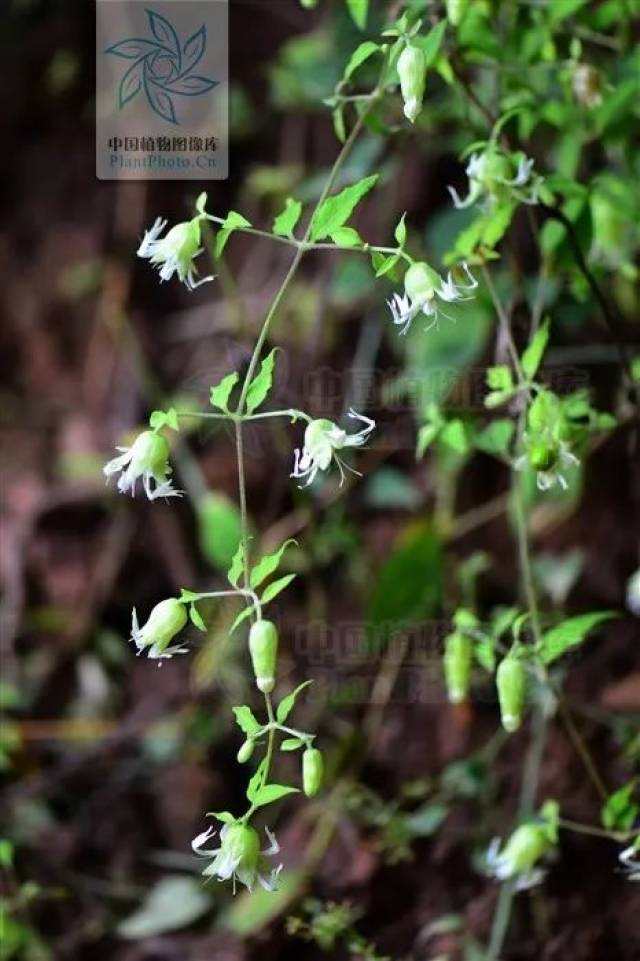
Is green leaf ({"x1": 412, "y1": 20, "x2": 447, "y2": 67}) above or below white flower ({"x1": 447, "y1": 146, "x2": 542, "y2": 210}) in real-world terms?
above

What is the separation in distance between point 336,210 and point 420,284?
0.22ft

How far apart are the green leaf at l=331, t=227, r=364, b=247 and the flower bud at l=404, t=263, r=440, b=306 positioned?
1.7 inches

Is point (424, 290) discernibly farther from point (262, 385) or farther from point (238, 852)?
point (238, 852)

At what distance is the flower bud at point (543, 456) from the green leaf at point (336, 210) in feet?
0.67

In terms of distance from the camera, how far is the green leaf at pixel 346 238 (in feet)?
2.26

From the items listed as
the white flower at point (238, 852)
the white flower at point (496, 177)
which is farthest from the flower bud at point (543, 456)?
the white flower at point (238, 852)

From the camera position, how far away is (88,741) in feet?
4.47

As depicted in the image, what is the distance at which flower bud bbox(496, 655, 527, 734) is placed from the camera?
81 centimetres

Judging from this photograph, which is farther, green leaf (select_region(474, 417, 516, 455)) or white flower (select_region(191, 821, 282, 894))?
green leaf (select_region(474, 417, 516, 455))

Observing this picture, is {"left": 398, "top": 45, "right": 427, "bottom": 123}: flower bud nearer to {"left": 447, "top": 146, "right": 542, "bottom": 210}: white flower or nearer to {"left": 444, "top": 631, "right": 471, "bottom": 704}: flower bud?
{"left": 447, "top": 146, "right": 542, "bottom": 210}: white flower

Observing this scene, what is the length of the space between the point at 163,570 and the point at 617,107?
80cm

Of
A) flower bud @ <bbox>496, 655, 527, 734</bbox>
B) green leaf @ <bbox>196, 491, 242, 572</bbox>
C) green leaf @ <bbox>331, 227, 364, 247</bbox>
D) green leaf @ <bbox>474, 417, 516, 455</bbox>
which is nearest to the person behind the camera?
green leaf @ <bbox>331, 227, 364, 247</bbox>

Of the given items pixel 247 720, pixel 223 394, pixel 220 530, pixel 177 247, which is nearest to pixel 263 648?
pixel 247 720

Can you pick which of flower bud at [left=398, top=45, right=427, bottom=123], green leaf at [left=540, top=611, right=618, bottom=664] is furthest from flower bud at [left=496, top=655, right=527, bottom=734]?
flower bud at [left=398, top=45, right=427, bottom=123]
